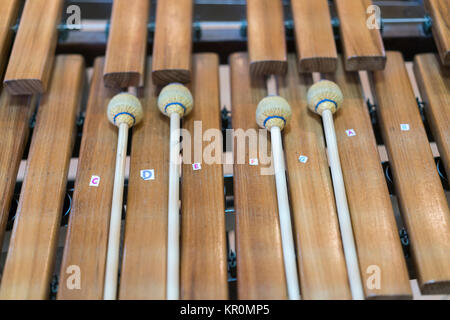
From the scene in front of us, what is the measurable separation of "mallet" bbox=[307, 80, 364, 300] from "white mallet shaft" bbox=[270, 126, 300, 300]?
0.19 m

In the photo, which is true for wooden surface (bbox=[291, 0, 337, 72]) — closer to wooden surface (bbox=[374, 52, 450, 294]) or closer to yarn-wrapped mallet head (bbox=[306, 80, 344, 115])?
yarn-wrapped mallet head (bbox=[306, 80, 344, 115])

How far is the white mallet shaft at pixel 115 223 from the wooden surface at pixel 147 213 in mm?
28

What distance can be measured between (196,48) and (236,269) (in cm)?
117

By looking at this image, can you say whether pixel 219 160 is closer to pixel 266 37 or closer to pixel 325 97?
pixel 325 97

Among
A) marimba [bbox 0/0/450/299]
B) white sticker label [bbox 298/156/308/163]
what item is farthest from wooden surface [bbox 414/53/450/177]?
white sticker label [bbox 298/156/308/163]

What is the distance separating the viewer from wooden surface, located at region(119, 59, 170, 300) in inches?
58.9

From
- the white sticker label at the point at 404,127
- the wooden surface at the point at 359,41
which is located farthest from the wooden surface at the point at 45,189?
the white sticker label at the point at 404,127

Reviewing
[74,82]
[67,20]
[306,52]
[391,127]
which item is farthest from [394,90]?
[67,20]

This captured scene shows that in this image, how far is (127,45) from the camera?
195 centimetres

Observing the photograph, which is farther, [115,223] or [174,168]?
[174,168]

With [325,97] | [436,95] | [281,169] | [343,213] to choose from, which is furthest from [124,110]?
[436,95]

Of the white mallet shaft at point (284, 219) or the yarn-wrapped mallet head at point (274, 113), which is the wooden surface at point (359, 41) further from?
the white mallet shaft at point (284, 219)

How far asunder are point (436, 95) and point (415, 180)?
0.48 m
